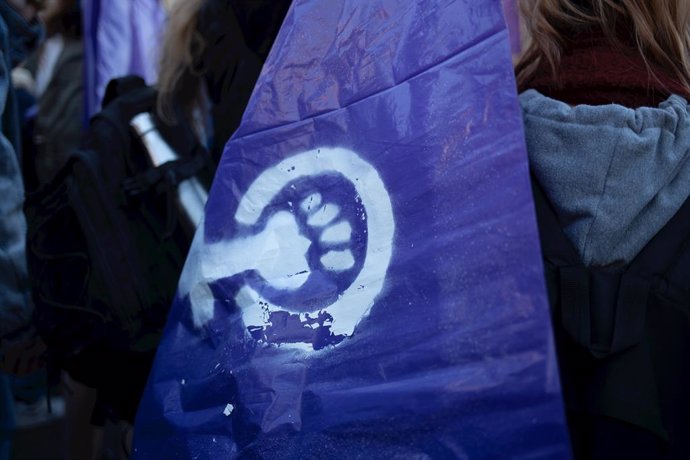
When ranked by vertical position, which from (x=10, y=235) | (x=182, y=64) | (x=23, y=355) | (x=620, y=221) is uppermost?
(x=182, y=64)

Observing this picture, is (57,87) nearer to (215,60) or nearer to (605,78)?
(215,60)

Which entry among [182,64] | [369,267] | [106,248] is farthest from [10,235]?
[369,267]

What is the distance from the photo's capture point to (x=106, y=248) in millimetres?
1587

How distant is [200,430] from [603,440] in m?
0.58

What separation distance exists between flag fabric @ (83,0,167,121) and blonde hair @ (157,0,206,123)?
647 millimetres

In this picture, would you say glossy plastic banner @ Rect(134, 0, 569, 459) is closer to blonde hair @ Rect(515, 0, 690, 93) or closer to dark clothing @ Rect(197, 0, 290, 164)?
blonde hair @ Rect(515, 0, 690, 93)

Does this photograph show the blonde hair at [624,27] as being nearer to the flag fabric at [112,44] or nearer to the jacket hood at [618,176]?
the jacket hood at [618,176]

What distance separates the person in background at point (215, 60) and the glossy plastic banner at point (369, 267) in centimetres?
34

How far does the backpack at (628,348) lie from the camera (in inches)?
41.3

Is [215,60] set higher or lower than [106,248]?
higher

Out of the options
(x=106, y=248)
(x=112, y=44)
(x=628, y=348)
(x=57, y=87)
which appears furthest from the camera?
(x=57, y=87)

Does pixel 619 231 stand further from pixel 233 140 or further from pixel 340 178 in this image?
pixel 233 140

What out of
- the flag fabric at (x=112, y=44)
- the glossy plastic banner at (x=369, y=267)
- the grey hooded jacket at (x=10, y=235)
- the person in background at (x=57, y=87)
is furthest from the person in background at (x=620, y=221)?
the person in background at (x=57, y=87)

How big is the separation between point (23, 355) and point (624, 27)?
4.23ft
